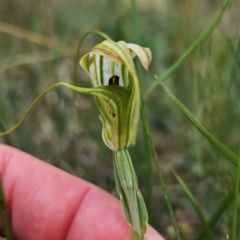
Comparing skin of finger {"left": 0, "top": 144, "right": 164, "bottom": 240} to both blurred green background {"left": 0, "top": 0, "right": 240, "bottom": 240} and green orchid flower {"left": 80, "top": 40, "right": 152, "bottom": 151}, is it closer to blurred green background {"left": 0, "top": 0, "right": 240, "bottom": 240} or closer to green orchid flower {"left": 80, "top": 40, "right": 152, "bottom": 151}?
blurred green background {"left": 0, "top": 0, "right": 240, "bottom": 240}

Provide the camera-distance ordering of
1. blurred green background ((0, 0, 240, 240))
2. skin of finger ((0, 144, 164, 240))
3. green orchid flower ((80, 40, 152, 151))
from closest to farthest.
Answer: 1. green orchid flower ((80, 40, 152, 151))
2. skin of finger ((0, 144, 164, 240))
3. blurred green background ((0, 0, 240, 240))

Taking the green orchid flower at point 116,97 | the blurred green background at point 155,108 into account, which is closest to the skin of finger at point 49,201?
the blurred green background at point 155,108

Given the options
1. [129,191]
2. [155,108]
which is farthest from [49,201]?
[155,108]

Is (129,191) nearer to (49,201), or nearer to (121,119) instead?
(121,119)

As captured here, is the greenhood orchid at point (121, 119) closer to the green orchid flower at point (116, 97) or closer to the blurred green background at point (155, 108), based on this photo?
the green orchid flower at point (116, 97)

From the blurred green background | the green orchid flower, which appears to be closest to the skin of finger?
the blurred green background

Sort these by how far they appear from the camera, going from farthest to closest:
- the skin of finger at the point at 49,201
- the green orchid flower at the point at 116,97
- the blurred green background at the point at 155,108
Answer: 1. the blurred green background at the point at 155,108
2. the skin of finger at the point at 49,201
3. the green orchid flower at the point at 116,97

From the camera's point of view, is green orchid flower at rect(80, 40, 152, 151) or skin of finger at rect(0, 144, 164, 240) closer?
green orchid flower at rect(80, 40, 152, 151)
